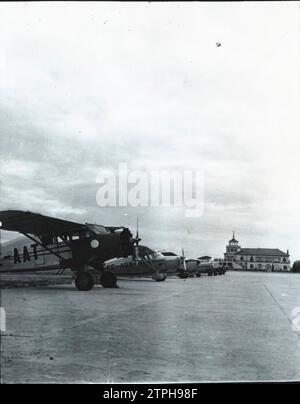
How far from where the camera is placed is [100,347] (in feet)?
19.6

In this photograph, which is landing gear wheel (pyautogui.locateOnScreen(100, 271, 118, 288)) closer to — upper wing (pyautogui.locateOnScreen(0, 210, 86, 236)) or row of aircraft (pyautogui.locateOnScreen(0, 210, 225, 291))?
row of aircraft (pyautogui.locateOnScreen(0, 210, 225, 291))

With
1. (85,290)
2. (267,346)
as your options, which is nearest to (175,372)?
(267,346)

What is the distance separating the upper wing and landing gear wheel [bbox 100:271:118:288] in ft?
7.45

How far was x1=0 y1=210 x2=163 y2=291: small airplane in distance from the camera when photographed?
15.3 m

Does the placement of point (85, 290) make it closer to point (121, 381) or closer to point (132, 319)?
point (132, 319)

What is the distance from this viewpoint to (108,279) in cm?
1694

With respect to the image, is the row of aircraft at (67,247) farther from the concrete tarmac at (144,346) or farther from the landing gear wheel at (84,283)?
the concrete tarmac at (144,346)

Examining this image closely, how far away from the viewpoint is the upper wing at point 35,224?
43.7 feet

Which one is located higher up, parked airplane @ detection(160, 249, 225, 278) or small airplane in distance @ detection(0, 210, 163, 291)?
small airplane in distance @ detection(0, 210, 163, 291)

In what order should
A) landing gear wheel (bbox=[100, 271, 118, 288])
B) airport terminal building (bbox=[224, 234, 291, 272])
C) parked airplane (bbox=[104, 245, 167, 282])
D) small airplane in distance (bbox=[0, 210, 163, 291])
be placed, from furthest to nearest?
airport terminal building (bbox=[224, 234, 291, 272]) → parked airplane (bbox=[104, 245, 167, 282]) → landing gear wheel (bbox=[100, 271, 118, 288]) → small airplane in distance (bbox=[0, 210, 163, 291])

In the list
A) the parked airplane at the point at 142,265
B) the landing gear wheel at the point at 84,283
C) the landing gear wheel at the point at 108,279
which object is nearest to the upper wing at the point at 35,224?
the landing gear wheel at the point at 84,283

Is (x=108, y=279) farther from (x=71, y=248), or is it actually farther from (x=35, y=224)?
(x=35, y=224)

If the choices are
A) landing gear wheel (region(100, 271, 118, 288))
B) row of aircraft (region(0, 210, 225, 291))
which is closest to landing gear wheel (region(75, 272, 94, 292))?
row of aircraft (region(0, 210, 225, 291))
